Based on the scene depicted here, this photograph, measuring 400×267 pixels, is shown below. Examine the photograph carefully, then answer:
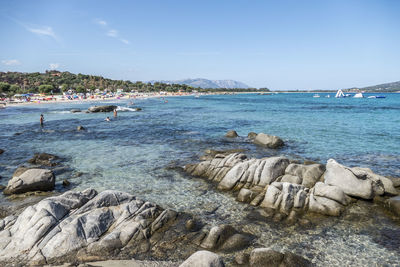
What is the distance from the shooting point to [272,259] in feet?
27.1

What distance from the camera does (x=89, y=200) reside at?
1114cm

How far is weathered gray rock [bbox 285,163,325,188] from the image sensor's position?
47.2 ft

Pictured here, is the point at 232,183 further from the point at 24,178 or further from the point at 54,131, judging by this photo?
the point at 54,131

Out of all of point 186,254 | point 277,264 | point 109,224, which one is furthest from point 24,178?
point 277,264

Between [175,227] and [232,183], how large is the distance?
5.39 meters

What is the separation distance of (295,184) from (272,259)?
5750mm

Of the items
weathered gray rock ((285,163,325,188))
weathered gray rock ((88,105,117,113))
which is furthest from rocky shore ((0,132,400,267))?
weathered gray rock ((88,105,117,113))

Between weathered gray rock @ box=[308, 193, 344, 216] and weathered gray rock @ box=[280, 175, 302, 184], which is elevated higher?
weathered gray rock @ box=[280, 175, 302, 184]

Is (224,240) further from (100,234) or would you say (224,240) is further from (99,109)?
(99,109)

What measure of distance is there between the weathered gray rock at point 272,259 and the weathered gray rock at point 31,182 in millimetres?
12603

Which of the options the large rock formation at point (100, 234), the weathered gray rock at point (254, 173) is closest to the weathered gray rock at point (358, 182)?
the weathered gray rock at point (254, 173)

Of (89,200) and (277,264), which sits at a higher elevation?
(89,200)

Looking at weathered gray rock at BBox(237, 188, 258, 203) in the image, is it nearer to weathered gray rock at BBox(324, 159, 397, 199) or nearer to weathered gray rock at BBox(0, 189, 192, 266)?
weathered gray rock at BBox(0, 189, 192, 266)

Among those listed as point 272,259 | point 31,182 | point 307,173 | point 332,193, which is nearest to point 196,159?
point 307,173
